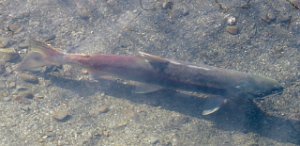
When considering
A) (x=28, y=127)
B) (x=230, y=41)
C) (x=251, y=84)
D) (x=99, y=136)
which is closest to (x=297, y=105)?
(x=251, y=84)

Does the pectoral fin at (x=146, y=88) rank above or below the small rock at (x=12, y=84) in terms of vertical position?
above

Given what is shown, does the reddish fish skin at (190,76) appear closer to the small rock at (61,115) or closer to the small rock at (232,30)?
the small rock at (61,115)

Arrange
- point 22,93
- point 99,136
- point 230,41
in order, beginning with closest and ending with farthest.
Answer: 1. point 99,136
2. point 22,93
3. point 230,41

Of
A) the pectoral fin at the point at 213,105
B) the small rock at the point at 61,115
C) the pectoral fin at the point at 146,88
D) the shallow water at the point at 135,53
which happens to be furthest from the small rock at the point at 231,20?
the small rock at the point at 61,115

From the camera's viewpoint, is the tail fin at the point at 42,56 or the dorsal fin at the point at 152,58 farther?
the tail fin at the point at 42,56

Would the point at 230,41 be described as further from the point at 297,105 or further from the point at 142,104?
the point at 142,104

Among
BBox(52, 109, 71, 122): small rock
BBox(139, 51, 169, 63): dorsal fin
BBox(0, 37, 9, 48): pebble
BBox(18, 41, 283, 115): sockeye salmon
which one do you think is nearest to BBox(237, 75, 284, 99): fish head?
BBox(18, 41, 283, 115): sockeye salmon
